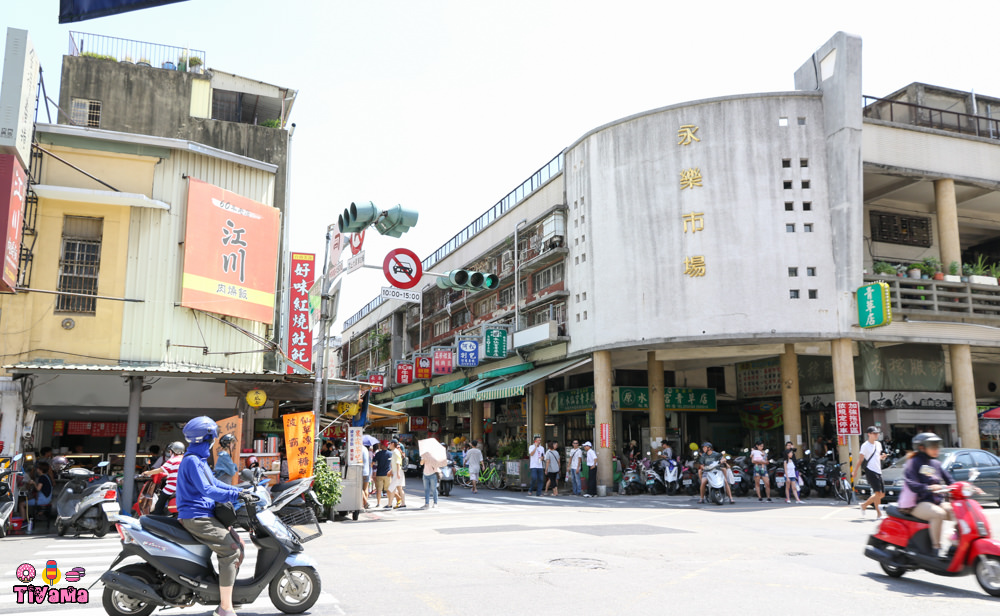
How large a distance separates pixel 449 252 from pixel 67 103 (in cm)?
2589

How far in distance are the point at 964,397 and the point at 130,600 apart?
25537 mm

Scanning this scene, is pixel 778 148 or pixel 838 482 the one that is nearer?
pixel 838 482

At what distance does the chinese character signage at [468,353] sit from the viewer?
3509 centimetres

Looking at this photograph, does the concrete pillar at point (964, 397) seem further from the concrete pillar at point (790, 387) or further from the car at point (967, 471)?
the car at point (967, 471)

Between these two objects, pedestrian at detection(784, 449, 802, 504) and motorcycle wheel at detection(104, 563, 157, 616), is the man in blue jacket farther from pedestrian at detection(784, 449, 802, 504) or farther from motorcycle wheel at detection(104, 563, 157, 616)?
pedestrian at detection(784, 449, 802, 504)

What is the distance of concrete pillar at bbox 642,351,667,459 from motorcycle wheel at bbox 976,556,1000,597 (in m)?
20.2

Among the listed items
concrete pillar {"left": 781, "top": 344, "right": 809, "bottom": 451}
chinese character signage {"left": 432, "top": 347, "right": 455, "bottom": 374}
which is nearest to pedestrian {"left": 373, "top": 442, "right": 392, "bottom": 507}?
concrete pillar {"left": 781, "top": 344, "right": 809, "bottom": 451}

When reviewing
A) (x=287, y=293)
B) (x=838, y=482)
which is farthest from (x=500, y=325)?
(x=838, y=482)

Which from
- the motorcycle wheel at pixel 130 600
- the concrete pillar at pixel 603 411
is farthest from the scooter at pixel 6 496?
the concrete pillar at pixel 603 411

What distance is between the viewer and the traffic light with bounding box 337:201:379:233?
12.9m

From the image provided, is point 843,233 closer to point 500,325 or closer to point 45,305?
point 500,325

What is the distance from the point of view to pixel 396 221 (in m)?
13.0

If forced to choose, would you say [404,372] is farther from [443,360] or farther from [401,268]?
[401,268]

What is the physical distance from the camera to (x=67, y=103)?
20.0m
